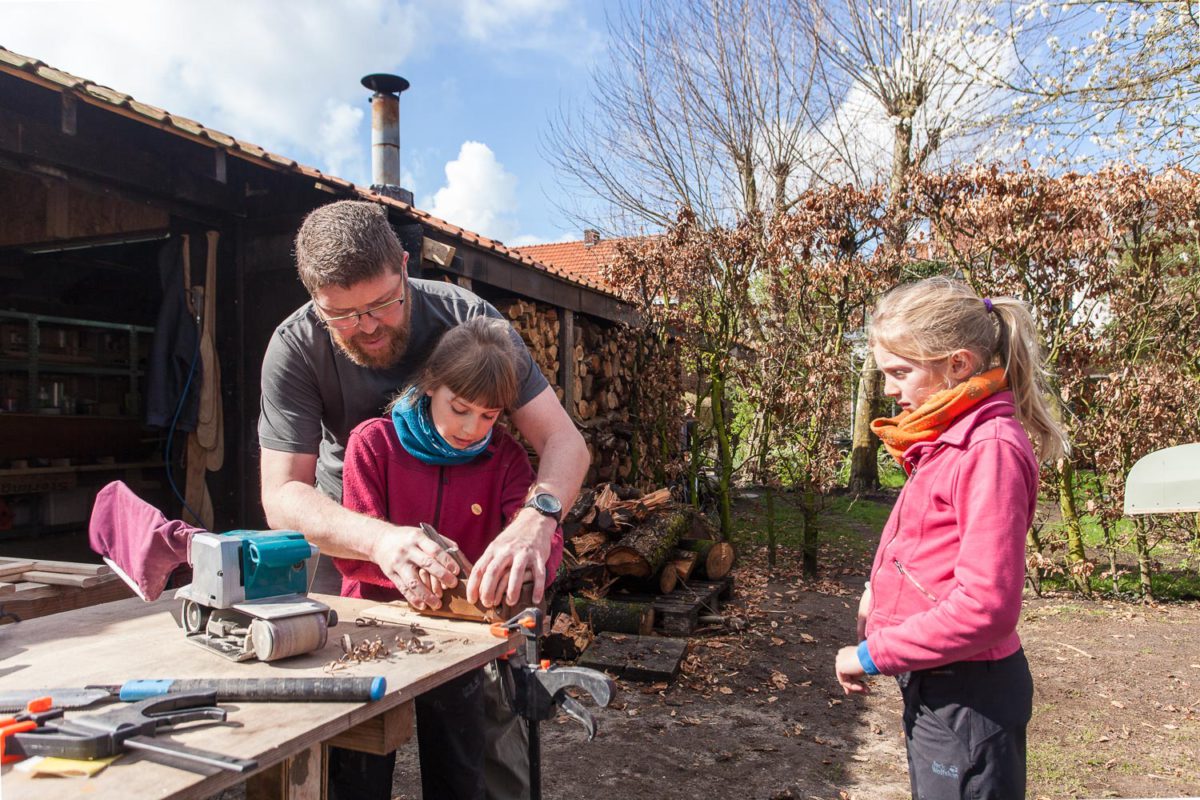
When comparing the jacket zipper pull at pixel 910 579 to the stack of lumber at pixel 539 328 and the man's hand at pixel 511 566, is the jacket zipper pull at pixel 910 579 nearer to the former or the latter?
the man's hand at pixel 511 566

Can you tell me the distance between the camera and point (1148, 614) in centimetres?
625

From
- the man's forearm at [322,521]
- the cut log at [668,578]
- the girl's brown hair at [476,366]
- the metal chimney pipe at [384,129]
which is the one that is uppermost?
the metal chimney pipe at [384,129]

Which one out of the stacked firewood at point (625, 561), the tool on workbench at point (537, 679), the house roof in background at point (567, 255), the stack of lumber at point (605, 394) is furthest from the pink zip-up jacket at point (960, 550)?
the house roof in background at point (567, 255)

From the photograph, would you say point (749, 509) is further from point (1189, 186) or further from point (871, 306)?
point (1189, 186)

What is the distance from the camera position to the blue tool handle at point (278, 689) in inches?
51.2

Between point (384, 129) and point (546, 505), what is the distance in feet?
20.5

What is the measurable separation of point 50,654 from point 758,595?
243 inches

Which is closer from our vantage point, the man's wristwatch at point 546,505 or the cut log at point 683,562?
the man's wristwatch at point 546,505

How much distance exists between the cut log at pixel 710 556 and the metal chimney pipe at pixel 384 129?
393 cm

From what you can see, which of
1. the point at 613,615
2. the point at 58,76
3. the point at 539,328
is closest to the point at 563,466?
the point at 58,76

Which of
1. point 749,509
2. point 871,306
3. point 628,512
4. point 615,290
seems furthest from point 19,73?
point 749,509

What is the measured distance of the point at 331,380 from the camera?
227 cm

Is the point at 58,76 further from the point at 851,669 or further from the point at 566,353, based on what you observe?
the point at 566,353

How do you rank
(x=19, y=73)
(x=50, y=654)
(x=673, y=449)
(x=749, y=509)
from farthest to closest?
(x=749, y=509), (x=673, y=449), (x=19, y=73), (x=50, y=654)
